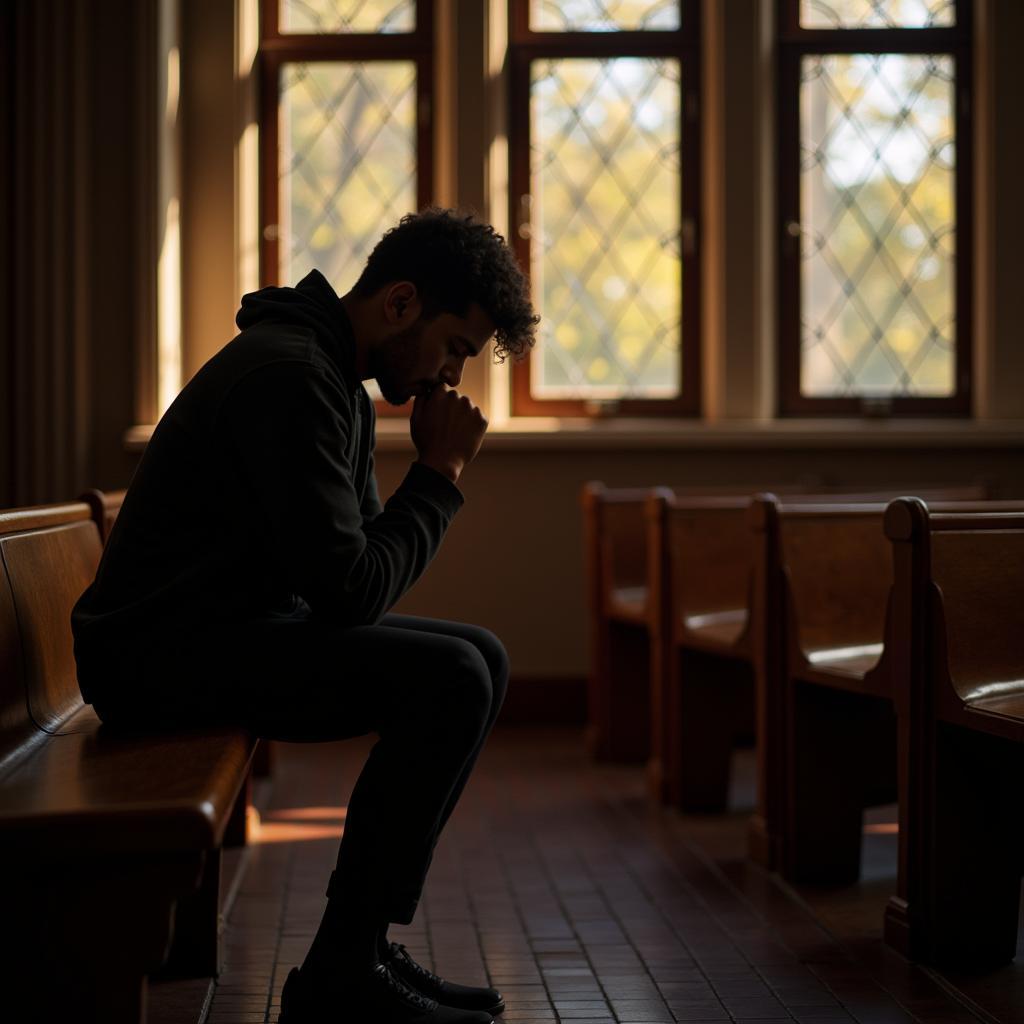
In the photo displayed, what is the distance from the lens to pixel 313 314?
208cm

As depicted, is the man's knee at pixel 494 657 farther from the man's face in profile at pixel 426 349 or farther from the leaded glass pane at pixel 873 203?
the leaded glass pane at pixel 873 203

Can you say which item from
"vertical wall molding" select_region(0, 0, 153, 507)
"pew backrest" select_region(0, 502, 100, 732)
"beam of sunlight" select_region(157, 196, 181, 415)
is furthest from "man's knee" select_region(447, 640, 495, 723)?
"vertical wall molding" select_region(0, 0, 153, 507)

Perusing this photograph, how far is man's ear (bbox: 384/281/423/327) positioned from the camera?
83.4 inches

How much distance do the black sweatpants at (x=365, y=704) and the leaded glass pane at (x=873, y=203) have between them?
3.87 metres

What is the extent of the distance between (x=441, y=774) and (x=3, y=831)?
0.67 meters

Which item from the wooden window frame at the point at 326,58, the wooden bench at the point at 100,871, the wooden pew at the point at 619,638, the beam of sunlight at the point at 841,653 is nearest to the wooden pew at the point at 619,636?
the wooden pew at the point at 619,638

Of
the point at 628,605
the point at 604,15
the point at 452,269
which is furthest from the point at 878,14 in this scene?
the point at 452,269

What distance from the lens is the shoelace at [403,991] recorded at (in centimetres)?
195

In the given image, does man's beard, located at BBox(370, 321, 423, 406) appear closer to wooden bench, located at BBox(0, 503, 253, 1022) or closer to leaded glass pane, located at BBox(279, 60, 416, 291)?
wooden bench, located at BBox(0, 503, 253, 1022)

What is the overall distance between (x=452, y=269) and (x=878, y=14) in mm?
4052

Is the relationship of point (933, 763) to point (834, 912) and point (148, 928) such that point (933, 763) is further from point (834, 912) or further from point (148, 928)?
point (148, 928)

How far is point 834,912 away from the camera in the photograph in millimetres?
2816

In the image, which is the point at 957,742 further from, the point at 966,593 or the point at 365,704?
the point at 365,704

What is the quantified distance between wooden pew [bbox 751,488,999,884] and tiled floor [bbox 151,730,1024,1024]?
12cm
